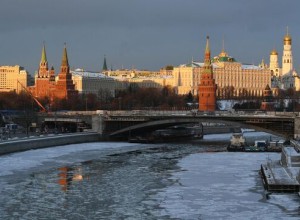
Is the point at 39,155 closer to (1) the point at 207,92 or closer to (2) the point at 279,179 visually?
(2) the point at 279,179

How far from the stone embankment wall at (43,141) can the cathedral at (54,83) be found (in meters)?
55.2

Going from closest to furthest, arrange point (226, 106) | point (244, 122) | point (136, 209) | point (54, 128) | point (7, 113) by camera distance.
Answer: point (136, 209) < point (244, 122) < point (54, 128) < point (7, 113) < point (226, 106)

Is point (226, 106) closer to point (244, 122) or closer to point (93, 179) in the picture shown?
point (244, 122)

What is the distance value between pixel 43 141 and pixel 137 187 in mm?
22974

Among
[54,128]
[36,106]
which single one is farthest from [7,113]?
[36,106]

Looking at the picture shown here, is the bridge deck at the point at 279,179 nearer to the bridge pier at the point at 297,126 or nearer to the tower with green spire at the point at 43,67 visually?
the bridge pier at the point at 297,126

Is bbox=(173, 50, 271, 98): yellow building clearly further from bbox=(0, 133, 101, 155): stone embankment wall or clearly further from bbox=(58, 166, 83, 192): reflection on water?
bbox=(58, 166, 83, 192): reflection on water

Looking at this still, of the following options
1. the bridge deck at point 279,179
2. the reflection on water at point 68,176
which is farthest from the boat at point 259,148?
the reflection on water at point 68,176

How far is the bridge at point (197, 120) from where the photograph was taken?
54.0 m

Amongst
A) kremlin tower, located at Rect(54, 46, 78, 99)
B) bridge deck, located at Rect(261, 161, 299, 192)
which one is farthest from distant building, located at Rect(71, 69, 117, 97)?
bridge deck, located at Rect(261, 161, 299, 192)

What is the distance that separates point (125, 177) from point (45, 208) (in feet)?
29.6

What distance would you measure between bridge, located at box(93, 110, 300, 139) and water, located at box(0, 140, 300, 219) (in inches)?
318

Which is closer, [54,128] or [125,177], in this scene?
[125,177]

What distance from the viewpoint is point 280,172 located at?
30969mm
